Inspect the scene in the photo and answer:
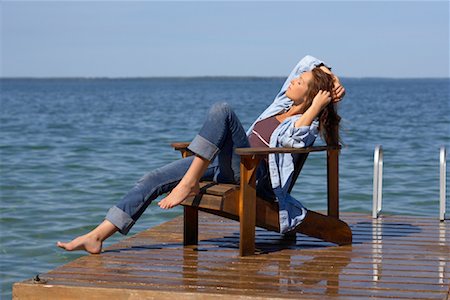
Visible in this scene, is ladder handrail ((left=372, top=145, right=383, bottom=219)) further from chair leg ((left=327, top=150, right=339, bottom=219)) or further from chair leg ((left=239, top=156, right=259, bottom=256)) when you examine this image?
chair leg ((left=239, top=156, right=259, bottom=256))

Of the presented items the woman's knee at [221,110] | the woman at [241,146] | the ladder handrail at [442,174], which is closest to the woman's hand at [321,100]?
the woman at [241,146]

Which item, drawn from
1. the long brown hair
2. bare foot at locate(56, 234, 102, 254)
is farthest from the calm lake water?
bare foot at locate(56, 234, 102, 254)

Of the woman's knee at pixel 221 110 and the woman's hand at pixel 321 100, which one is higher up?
the woman's hand at pixel 321 100

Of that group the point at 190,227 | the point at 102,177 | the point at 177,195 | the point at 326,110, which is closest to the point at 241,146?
the point at 177,195

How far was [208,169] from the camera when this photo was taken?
5.46m

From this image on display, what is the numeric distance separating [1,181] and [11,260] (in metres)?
5.88

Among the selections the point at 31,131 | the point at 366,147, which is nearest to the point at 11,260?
the point at 366,147

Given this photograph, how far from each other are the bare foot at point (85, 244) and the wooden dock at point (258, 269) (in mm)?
78

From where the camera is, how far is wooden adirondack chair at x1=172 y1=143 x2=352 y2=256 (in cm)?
511

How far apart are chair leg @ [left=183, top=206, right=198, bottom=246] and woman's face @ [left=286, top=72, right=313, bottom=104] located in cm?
91

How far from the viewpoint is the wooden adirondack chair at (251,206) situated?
5.11 metres

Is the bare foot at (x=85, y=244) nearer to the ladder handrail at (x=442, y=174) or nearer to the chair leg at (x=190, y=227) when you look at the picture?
the chair leg at (x=190, y=227)

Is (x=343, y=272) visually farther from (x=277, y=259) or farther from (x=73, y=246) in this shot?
(x=73, y=246)

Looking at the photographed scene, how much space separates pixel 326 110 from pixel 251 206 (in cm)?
75
